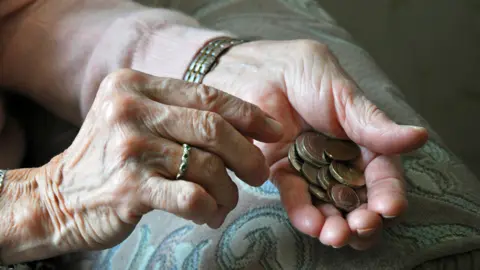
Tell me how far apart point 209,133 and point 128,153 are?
0.09m

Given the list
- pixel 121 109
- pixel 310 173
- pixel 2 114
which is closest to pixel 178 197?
pixel 121 109

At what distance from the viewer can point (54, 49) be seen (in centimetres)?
89

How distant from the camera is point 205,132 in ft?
1.78

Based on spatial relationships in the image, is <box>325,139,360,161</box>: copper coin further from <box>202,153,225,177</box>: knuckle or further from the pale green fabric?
<box>202,153,225,177</box>: knuckle

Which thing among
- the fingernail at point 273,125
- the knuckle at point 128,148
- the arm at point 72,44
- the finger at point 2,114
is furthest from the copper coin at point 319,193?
the finger at point 2,114

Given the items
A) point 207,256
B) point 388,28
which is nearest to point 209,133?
point 207,256

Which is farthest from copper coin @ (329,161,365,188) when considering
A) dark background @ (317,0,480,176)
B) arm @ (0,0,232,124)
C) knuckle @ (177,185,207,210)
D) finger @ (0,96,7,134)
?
dark background @ (317,0,480,176)

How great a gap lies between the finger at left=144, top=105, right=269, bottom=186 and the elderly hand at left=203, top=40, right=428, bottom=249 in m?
0.11

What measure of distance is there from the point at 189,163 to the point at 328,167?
8.8 inches

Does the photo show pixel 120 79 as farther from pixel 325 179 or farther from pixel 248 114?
pixel 325 179

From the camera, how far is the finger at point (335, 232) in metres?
0.56

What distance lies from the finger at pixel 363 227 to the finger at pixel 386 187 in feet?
0.05

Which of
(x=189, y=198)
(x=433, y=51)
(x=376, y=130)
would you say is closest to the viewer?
(x=189, y=198)

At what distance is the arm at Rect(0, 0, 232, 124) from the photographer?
0.86 metres
